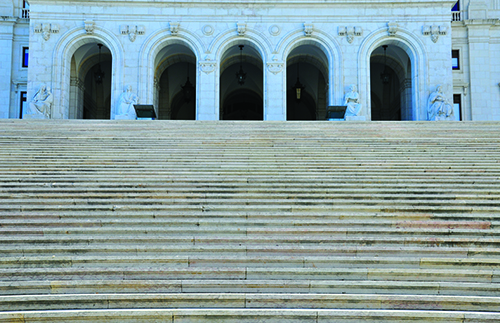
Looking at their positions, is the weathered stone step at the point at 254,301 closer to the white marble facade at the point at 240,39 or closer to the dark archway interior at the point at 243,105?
the white marble facade at the point at 240,39

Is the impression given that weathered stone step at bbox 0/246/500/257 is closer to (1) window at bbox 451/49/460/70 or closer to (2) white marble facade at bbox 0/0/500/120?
(2) white marble facade at bbox 0/0/500/120

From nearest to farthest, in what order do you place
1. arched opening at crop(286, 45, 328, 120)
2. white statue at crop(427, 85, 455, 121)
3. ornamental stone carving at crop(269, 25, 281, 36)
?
white statue at crop(427, 85, 455, 121), ornamental stone carving at crop(269, 25, 281, 36), arched opening at crop(286, 45, 328, 120)

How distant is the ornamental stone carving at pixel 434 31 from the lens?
23452 millimetres

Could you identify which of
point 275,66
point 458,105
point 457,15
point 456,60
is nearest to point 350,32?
point 275,66

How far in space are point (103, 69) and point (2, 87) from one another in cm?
601

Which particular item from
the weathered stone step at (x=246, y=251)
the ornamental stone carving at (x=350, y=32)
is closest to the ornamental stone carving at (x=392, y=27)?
the ornamental stone carving at (x=350, y=32)

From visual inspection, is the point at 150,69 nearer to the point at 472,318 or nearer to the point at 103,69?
the point at 103,69

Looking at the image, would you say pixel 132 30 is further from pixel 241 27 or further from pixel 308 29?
pixel 308 29

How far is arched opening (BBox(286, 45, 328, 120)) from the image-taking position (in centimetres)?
2599

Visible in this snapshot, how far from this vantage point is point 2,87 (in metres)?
26.3

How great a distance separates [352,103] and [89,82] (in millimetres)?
16651

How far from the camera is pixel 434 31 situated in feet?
77.0

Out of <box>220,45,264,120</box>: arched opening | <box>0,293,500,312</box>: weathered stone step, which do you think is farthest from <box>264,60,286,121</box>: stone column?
→ <box>0,293,500,312</box>: weathered stone step

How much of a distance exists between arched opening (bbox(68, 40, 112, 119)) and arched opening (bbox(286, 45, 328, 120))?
10.3m
